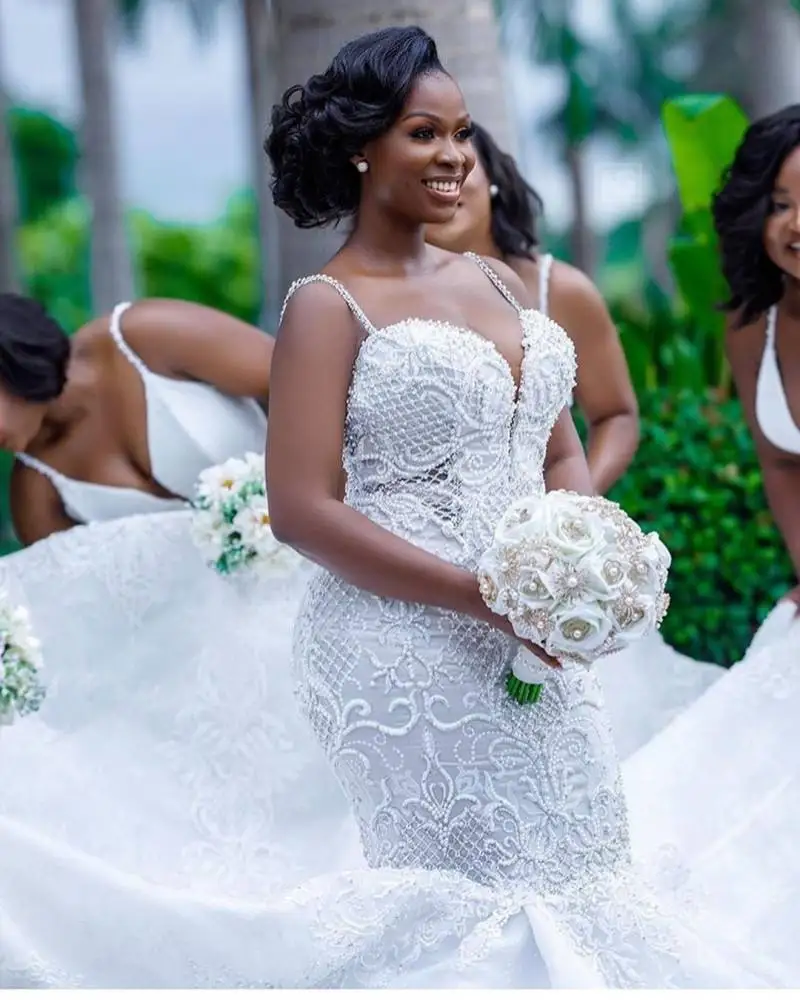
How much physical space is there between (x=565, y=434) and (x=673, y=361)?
3474 millimetres

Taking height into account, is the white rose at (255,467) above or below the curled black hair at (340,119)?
below

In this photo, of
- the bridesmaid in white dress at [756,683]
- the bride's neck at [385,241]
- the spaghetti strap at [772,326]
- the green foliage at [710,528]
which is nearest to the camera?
the bride's neck at [385,241]

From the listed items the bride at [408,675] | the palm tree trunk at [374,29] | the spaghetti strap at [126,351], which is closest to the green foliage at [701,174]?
the palm tree trunk at [374,29]

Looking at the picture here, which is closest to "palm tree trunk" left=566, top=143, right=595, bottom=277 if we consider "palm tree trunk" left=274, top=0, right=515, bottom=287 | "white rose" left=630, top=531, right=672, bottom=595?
"palm tree trunk" left=274, top=0, right=515, bottom=287

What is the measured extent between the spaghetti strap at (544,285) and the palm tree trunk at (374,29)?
4.12ft

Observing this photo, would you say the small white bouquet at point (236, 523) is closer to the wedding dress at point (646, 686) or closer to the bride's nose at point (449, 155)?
the wedding dress at point (646, 686)

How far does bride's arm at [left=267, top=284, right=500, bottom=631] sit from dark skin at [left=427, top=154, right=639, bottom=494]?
1.68m

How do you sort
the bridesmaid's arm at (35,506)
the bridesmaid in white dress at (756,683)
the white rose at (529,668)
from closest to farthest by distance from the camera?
the white rose at (529,668)
the bridesmaid in white dress at (756,683)
the bridesmaid's arm at (35,506)

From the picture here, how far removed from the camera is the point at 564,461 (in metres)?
3.88

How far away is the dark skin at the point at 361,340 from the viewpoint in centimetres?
341

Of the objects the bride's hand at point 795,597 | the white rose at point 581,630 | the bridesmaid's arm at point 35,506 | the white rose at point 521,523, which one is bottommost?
the bride's hand at point 795,597

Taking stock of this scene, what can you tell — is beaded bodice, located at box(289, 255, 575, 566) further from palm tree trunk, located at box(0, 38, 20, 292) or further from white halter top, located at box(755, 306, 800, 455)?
palm tree trunk, located at box(0, 38, 20, 292)

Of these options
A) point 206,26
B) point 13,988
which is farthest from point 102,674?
point 206,26

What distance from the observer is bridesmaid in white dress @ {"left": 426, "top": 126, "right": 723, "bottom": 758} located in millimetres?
5160
